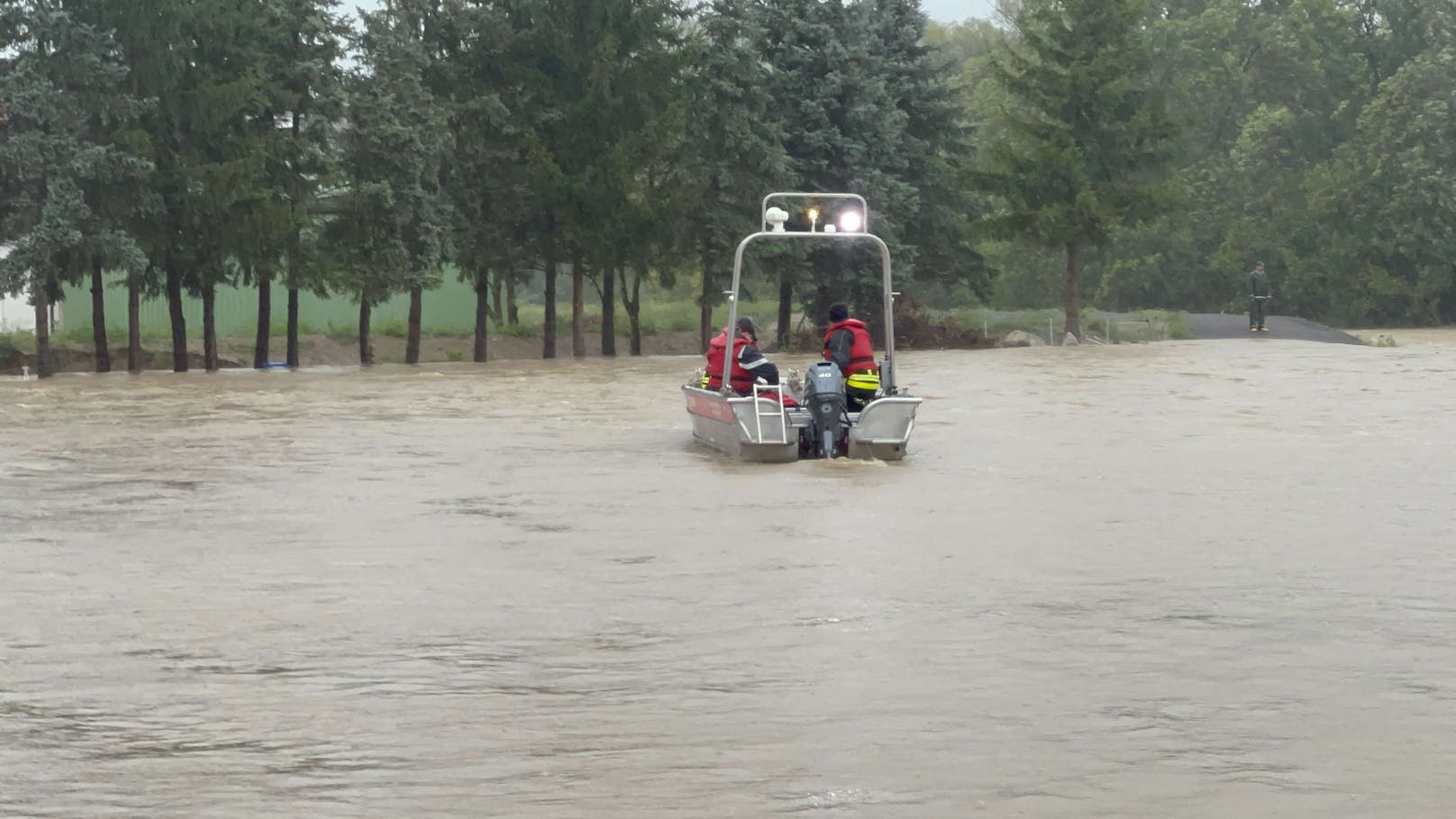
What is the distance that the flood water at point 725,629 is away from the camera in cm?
926

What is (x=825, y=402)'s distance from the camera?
23.2m

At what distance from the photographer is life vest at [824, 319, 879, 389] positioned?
77.9 feet

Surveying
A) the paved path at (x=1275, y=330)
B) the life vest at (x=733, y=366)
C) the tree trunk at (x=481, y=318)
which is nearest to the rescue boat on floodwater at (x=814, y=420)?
the life vest at (x=733, y=366)

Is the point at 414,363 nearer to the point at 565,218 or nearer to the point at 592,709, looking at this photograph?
the point at 565,218

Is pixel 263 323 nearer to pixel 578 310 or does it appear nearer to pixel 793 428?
pixel 578 310

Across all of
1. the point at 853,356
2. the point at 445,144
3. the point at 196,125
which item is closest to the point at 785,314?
the point at 445,144

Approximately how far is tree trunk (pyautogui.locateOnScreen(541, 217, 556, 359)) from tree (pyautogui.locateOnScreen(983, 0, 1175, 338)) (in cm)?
1346

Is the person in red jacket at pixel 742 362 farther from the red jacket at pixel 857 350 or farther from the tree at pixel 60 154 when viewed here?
the tree at pixel 60 154

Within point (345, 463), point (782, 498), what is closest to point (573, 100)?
point (345, 463)

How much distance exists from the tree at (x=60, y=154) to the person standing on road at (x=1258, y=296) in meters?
31.6

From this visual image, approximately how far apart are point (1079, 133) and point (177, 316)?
26884 mm

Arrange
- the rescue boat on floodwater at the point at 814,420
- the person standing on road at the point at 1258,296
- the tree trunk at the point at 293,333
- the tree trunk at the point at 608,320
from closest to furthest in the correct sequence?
1. the rescue boat on floodwater at the point at 814,420
2. the tree trunk at the point at 293,333
3. the tree trunk at the point at 608,320
4. the person standing on road at the point at 1258,296

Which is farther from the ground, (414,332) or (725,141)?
(725,141)

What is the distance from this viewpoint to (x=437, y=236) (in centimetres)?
4806
